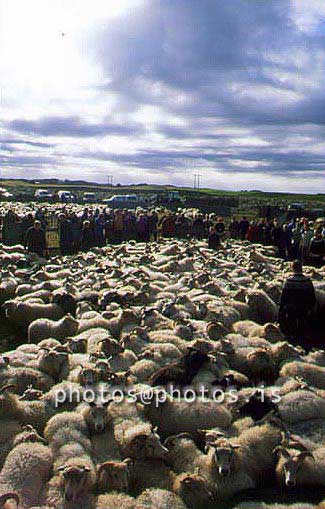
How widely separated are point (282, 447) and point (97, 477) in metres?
2.25

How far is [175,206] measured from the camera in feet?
193

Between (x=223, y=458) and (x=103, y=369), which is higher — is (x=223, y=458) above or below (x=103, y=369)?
below

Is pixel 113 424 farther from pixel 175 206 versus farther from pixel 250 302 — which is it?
pixel 175 206

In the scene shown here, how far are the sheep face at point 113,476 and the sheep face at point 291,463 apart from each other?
1.84m

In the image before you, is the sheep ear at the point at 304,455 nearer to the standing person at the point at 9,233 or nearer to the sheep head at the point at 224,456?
the sheep head at the point at 224,456

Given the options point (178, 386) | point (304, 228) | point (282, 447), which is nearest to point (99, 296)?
point (178, 386)

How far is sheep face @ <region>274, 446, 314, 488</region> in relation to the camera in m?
6.30

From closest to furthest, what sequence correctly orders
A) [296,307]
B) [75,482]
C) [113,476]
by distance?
[75,482]
[113,476]
[296,307]

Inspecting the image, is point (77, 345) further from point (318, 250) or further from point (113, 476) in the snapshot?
point (318, 250)

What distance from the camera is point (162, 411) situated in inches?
304

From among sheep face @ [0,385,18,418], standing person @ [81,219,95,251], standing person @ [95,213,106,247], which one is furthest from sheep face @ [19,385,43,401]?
standing person @ [95,213,106,247]

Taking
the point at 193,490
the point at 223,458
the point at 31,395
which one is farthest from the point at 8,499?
the point at 31,395

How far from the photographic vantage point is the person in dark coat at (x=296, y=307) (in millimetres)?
11461

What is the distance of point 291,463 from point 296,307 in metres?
5.44
